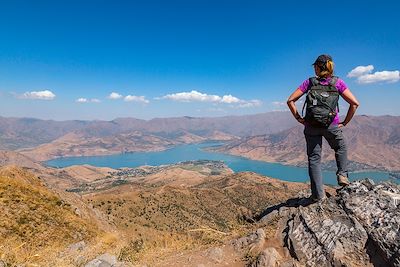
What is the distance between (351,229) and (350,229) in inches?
0.9

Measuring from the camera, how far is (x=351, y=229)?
7.66 meters

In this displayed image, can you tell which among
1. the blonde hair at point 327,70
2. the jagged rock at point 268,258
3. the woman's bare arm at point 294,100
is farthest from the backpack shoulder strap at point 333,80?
the jagged rock at point 268,258

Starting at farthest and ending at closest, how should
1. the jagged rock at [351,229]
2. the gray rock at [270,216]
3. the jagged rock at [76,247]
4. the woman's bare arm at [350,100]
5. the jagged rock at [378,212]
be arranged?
the jagged rock at [76,247], the gray rock at [270,216], the woman's bare arm at [350,100], the jagged rock at [351,229], the jagged rock at [378,212]

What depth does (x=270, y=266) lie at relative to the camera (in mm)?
7535

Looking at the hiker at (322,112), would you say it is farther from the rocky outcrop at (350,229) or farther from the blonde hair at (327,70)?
the rocky outcrop at (350,229)

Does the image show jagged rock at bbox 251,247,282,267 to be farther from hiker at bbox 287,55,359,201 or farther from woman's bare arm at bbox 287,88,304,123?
woman's bare arm at bbox 287,88,304,123

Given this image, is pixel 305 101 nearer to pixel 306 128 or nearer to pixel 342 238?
pixel 306 128

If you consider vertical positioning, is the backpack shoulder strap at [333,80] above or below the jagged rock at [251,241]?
above

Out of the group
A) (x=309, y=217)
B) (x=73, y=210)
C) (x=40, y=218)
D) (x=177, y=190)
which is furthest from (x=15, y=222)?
(x=177, y=190)

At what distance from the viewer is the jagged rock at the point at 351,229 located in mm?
7020

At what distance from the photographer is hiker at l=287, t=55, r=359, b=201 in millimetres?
8461

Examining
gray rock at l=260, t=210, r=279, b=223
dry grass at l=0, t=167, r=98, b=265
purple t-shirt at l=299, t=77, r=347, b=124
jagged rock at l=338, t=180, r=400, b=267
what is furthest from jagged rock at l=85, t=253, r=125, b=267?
purple t-shirt at l=299, t=77, r=347, b=124

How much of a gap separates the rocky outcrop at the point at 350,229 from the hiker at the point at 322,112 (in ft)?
2.56

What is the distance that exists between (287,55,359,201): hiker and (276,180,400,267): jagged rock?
28.6 inches
